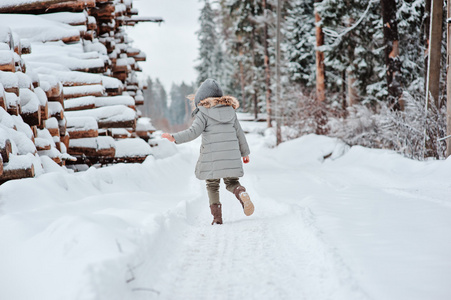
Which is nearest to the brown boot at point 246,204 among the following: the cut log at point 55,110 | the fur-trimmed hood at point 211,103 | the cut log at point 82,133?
the fur-trimmed hood at point 211,103

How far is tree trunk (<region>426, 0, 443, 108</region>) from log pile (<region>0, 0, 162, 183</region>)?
7.29 m

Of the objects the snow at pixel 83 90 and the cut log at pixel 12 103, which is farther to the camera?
the snow at pixel 83 90

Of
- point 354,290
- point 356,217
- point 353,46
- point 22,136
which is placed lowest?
point 356,217

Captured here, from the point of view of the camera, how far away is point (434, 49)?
8461 millimetres

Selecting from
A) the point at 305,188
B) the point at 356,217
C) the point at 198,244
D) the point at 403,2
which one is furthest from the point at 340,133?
the point at 198,244

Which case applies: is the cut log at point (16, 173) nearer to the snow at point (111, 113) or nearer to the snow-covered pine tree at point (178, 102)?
the snow at point (111, 113)

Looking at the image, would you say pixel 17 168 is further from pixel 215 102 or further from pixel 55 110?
pixel 215 102

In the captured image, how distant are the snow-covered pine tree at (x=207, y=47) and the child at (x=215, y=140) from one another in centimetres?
4042

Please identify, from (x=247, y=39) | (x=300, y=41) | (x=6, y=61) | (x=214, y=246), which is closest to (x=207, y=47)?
(x=247, y=39)

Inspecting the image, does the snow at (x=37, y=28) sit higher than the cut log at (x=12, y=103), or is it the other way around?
the snow at (x=37, y=28)

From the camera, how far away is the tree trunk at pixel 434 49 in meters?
8.16

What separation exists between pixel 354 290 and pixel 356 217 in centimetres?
185

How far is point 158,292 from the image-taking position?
223cm

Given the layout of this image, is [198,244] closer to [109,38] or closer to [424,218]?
[424,218]
